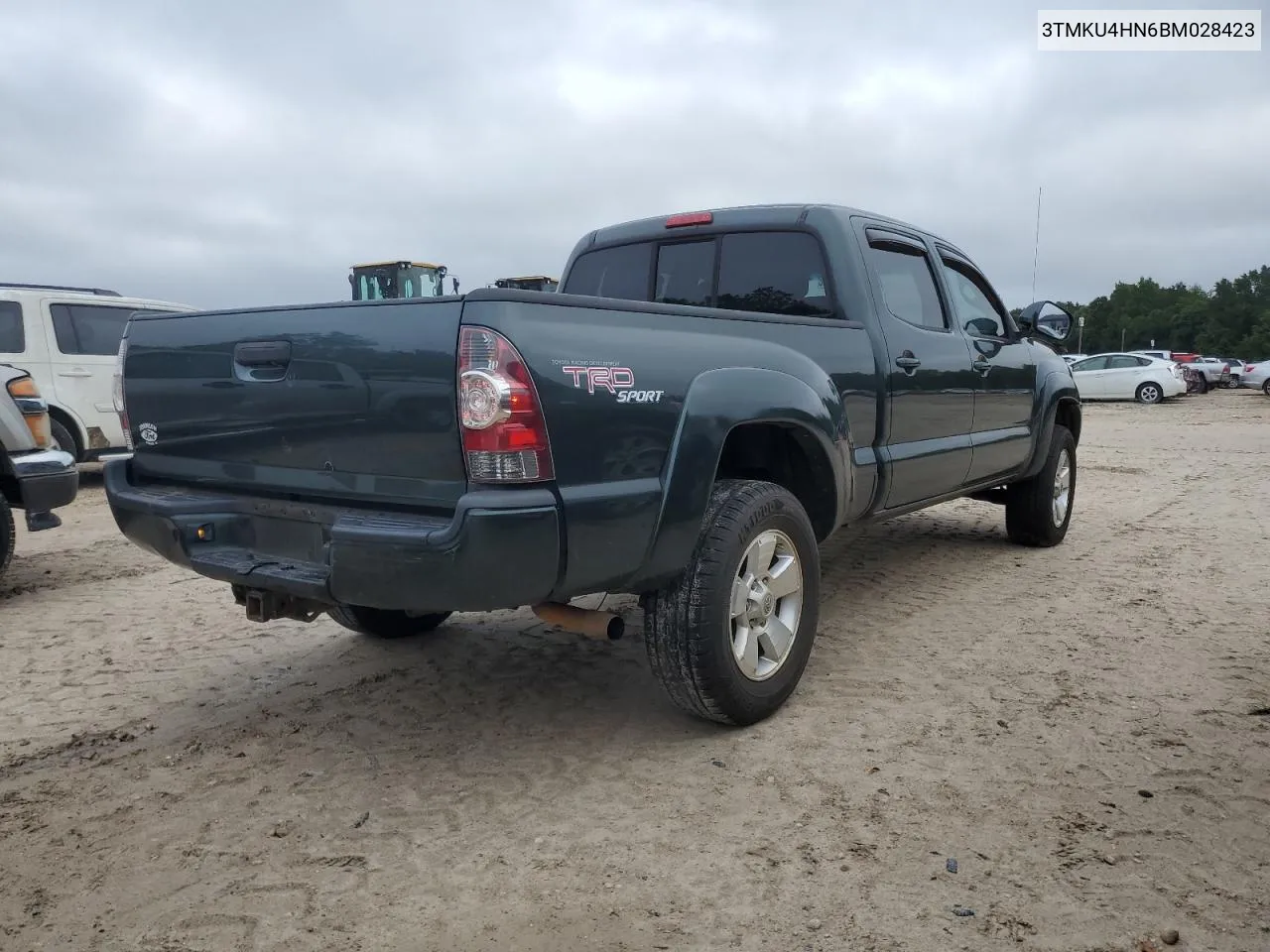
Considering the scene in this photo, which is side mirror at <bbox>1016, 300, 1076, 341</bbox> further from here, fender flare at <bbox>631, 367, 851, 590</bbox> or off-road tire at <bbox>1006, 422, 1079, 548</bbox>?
fender flare at <bbox>631, 367, 851, 590</bbox>

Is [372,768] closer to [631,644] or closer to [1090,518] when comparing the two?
[631,644]

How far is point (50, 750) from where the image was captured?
11.1 feet

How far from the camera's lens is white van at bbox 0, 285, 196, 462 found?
30.2 ft

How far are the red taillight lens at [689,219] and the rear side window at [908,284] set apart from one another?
0.77m

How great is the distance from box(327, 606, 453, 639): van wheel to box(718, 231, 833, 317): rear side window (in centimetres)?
199

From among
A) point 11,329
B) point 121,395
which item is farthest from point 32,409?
point 11,329

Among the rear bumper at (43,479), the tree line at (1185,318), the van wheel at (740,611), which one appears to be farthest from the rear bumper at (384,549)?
the tree line at (1185,318)

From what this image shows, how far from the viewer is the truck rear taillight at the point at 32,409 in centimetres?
555

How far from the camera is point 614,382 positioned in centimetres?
278

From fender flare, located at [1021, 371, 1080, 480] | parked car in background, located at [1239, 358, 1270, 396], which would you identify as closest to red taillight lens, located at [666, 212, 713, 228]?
fender flare, located at [1021, 371, 1080, 480]

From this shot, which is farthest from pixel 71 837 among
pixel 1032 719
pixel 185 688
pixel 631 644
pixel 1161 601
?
pixel 1161 601

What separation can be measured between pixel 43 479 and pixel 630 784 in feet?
13.8

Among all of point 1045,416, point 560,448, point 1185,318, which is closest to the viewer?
point 560,448

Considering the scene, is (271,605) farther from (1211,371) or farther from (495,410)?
(1211,371)
